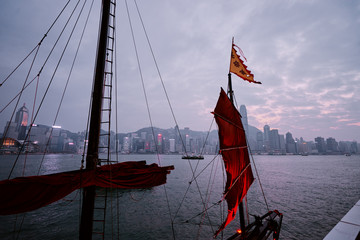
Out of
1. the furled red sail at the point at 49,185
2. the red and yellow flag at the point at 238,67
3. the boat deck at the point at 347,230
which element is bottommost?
the boat deck at the point at 347,230

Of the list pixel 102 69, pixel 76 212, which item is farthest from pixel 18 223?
pixel 102 69

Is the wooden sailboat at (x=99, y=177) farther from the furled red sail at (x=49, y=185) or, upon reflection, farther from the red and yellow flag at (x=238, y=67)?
the red and yellow flag at (x=238, y=67)

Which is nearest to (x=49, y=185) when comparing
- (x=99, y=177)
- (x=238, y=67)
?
(x=99, y=177)

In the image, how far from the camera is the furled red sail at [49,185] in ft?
12.8

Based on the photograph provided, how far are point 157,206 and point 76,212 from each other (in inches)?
405

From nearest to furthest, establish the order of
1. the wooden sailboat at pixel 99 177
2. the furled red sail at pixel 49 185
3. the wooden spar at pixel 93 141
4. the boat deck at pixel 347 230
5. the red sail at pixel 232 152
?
the furled red sail at pixel 49 185
the wooden sailboat at pixel 99 177
the wooden spar at pixel 93 141
the boat deck at pixel 347 230
the red sail at pixel 232 152

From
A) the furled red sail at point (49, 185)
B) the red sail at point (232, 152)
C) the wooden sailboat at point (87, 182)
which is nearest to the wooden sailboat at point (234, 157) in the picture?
the red sail at point (232, 152)

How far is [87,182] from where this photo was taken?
4.91 meters

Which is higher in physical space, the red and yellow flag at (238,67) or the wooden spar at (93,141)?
the red and yellow flag at (238,67)

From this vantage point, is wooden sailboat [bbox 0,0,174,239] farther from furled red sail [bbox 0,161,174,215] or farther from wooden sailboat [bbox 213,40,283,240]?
wooden sailboat [bbox 213,40,283,240]

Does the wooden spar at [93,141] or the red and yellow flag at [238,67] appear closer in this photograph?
the wooden spar at [93,141]

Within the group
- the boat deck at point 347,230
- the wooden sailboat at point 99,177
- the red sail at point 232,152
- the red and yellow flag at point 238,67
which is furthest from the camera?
the red and yellow flag at point 238,67

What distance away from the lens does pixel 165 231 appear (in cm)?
1548

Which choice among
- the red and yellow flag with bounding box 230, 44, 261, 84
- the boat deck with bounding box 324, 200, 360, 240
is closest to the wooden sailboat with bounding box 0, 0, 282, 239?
the red and yellow flag with bounding box 230, 44, 261, 84
